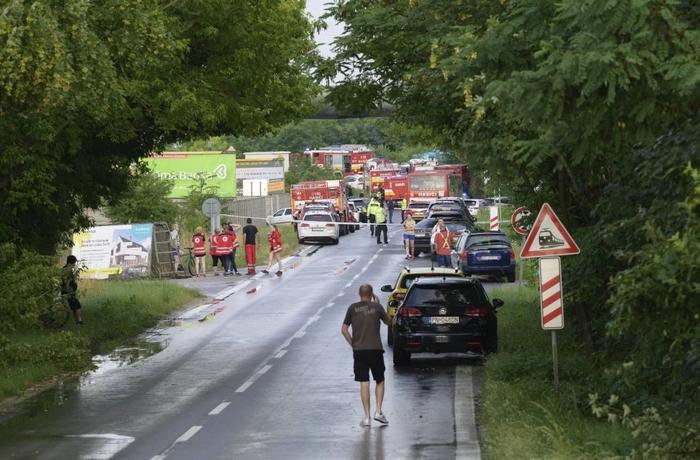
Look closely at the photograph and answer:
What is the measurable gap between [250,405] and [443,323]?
500cm

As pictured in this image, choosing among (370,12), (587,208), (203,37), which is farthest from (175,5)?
(587,208)

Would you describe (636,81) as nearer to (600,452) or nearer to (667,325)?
(667,325)

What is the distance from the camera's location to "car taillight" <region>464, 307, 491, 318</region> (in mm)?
22906

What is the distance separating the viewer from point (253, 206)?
252ft

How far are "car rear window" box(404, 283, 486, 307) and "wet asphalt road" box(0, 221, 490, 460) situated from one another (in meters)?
1.09

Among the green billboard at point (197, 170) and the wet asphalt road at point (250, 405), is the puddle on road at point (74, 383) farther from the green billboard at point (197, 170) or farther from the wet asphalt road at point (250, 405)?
the green billboard at point (197, 170)

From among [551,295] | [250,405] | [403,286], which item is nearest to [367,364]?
[551,295]

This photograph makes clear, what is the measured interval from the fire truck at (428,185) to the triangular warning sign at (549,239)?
216 feet

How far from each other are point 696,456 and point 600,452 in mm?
1016

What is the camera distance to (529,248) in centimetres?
1752

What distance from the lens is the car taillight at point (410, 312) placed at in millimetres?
22875

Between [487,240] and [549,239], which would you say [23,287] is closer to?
[549,239]

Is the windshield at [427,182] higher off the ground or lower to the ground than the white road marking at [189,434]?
higher

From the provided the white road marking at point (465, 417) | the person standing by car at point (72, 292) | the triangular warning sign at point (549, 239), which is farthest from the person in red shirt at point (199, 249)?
the triangular warning sign at point (549, 239)
